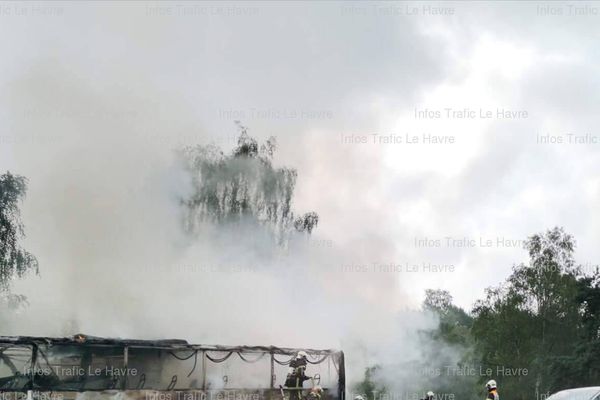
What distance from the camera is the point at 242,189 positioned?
46844 mm

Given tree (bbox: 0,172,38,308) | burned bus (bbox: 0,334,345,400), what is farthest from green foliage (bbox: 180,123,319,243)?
burned bus (bbox: 0,334,345,400)

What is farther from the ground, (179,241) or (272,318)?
(179,241)

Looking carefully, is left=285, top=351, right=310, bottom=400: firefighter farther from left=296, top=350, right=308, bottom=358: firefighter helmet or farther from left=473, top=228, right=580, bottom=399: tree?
left=473, top=228, right=580, bottom=399: tree

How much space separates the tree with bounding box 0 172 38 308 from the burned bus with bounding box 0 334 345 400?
21.1 meters

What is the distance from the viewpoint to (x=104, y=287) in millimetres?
37344

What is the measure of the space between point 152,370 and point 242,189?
24.1m

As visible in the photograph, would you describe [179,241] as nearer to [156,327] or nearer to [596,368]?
[156,327]

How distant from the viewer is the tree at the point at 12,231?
4112 cm

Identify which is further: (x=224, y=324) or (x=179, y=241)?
(x=179, y=241)

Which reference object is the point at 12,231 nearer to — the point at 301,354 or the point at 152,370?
the point at 152,370

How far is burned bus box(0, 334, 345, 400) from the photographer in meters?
21.4

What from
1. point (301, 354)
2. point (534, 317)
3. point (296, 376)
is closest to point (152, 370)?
point (296, 376)

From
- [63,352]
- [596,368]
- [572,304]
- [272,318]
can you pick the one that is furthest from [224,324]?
[572,304]

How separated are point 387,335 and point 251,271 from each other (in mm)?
8943
